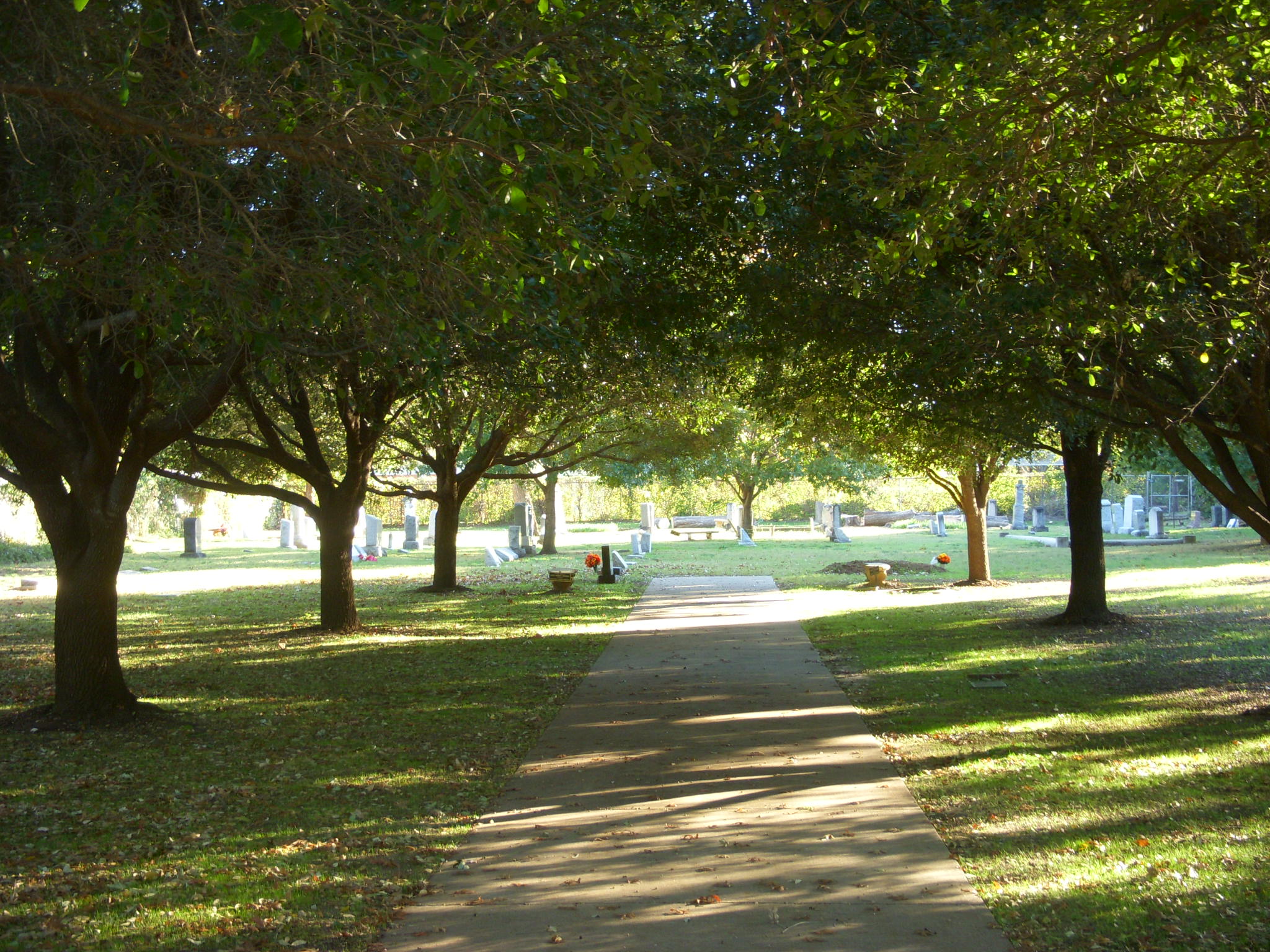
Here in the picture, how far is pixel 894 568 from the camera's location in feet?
90.8

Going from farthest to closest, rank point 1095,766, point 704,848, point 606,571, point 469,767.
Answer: point 606,571, point 469,767, point 1095,766, point 704,848

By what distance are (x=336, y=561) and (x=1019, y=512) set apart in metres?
39.2

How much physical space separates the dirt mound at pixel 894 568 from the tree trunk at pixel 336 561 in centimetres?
1442

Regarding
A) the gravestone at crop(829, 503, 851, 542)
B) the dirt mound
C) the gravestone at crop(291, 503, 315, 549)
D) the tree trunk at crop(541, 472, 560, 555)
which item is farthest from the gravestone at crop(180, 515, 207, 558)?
the gravestone at crop(829, 503, 851, 542)

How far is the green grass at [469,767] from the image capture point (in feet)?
15.8

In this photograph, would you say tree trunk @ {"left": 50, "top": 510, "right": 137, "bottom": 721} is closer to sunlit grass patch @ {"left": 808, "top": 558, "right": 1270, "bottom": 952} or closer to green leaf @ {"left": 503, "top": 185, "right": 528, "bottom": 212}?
green leaf @ {"left": 503, "top": 185, "right": 528, "bottom": 212}

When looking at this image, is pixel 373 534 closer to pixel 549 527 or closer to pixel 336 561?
pixel 549 527

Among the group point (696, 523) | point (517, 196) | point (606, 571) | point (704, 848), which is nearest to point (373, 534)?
point (606, 571)

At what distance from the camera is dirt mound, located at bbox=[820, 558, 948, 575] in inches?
1073

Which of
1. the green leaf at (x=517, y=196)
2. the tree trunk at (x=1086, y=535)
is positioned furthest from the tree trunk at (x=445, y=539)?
the green leaf at (x=517, y=196)

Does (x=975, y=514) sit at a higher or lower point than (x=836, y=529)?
higher

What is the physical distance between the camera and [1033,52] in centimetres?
720

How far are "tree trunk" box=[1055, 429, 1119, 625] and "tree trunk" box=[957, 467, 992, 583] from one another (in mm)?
5170

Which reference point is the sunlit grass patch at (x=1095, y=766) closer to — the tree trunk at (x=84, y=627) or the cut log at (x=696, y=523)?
the tree trunk at (x=84, y=627)
